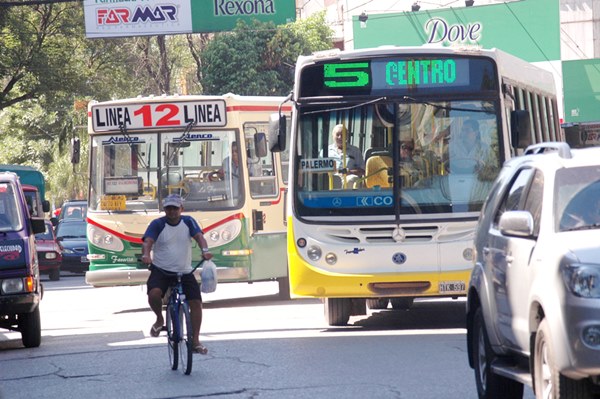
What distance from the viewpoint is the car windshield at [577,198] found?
7.94m

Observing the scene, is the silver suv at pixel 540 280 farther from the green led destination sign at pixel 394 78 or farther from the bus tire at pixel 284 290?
the bus tire at pixel 284 290

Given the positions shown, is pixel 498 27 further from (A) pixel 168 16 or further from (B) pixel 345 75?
(B) pixel 345 75

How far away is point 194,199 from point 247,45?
88.3 feet

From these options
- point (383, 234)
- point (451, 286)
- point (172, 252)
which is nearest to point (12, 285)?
point (172, 252)

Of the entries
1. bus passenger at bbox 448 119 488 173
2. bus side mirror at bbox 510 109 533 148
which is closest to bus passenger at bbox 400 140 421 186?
bus passenger at bbox 448 119 488 173

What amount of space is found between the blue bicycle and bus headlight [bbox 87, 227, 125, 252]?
7476mm

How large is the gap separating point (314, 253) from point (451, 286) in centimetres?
149

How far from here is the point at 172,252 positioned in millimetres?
12703

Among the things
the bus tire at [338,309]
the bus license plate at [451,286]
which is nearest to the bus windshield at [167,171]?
the bus tire at [338,309]

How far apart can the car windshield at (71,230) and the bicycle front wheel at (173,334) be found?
29.0m

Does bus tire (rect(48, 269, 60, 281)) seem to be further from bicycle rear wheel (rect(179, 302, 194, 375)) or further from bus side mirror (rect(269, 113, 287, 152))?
bicycle rear wheel (rect(179, 302, 194, 375))

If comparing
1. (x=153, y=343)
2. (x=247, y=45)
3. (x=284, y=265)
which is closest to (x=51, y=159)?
(x=247, y=45)

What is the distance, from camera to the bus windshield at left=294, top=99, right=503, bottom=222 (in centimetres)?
1505

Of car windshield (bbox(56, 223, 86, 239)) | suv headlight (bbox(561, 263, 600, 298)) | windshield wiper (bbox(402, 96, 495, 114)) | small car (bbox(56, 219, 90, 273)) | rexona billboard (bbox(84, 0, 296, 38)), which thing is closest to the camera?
suv headlight (bbox(561, 263, 600, 298))
